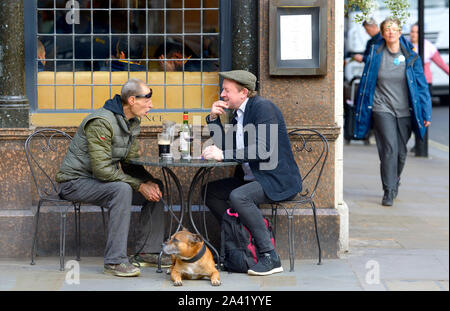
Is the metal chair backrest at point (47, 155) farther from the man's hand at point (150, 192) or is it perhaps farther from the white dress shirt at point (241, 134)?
the white dress shirt at point (241, 134)

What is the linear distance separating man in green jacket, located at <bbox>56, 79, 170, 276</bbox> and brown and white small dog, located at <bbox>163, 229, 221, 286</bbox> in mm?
403

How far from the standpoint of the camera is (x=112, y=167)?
6.38 meters

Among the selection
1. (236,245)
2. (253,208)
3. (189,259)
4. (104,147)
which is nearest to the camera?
(189,259)

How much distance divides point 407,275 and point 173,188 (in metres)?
1.99

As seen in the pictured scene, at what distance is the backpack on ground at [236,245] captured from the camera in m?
6.51

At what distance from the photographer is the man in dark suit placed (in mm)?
6426

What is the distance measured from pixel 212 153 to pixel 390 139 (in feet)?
11.6

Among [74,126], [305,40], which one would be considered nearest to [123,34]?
[74,126]

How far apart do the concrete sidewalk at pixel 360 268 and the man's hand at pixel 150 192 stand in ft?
1.85

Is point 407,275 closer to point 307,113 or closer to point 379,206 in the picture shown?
point 307,113

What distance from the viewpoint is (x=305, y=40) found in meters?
7.08

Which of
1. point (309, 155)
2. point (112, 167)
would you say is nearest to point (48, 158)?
point (112, 167)

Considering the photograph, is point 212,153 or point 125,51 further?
point 125,51

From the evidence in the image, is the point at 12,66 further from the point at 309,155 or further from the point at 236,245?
the point at 309,155
